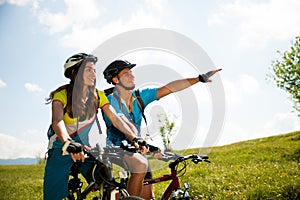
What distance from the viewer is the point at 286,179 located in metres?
9.12

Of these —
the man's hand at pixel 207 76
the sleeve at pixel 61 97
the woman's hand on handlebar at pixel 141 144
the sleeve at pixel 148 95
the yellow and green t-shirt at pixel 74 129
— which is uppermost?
the man's hand at pixel 207 76

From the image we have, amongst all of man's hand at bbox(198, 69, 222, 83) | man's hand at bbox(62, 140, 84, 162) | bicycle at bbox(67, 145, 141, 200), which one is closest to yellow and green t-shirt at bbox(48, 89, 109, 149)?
bicycle at bbox(67, 145, 141, 200)

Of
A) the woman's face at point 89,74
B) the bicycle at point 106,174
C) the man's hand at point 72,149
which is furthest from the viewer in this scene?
the woman's face at point 89,74

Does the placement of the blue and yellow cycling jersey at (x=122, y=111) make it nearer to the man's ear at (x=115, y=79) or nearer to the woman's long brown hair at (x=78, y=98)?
the man's ear at (x=115, y=79)

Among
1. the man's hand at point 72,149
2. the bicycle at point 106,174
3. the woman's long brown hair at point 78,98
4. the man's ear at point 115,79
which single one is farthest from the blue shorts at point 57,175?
the man's ear at point 115,79

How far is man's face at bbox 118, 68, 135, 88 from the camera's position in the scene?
206 inches

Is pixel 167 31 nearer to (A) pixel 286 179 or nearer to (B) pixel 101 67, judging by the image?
(B) pixel 101 67

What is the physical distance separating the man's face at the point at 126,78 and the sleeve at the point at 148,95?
256 mm

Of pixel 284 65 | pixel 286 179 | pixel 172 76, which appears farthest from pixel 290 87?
pixel 172 76

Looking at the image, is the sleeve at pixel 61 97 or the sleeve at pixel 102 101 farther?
the sleeve at pixel 102 101

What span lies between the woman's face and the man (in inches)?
24.7

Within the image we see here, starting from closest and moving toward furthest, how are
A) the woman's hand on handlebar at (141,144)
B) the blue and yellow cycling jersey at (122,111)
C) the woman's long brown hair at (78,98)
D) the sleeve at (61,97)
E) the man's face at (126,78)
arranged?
the woman's hand on handlebar at (141,144) → the sleeve at (61,97) → the woman's long brown hair at (78,98) → the blue and yellow cycling jersey at (122,111) → the man's face at (126,78)

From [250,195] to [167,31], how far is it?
182 inches

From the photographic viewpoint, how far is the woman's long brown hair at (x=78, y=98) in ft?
14.3
